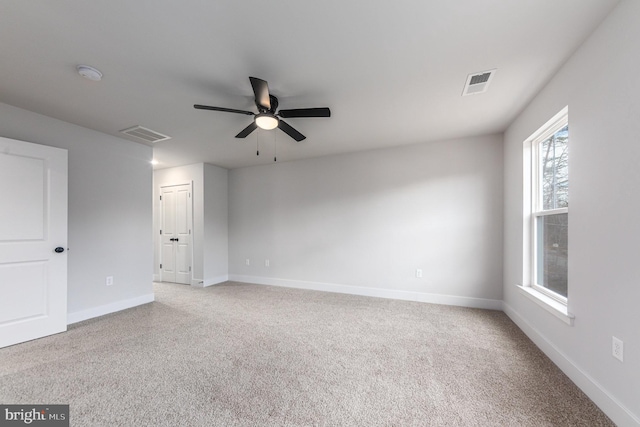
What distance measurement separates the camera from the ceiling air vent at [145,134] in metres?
3.27

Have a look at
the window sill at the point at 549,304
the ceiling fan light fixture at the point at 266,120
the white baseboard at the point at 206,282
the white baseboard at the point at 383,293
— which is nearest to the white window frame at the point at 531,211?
the window sill at the point at 549,304

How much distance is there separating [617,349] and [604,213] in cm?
81

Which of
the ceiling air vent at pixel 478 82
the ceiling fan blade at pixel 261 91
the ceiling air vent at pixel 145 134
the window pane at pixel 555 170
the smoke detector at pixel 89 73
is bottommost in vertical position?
the window pane at pixel 555 170

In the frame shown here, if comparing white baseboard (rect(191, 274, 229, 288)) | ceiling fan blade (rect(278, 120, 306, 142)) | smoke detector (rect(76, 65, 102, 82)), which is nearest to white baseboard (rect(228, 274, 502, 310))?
white baseboard (rect(191, 274, 229, 288))

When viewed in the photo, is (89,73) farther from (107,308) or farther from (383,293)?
(383,293)

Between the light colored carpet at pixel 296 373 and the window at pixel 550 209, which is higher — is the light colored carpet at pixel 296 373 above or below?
below

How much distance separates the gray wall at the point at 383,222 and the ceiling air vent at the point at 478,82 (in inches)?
56.6

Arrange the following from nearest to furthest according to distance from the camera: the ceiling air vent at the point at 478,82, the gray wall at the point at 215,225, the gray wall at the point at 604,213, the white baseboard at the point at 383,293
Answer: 1. the gray wall at the point at 604,213
2. the ceiling air vent at the point at 478,82
3. the white baseboard at the point at 383,293
4. the gray wall at the point at 215,225

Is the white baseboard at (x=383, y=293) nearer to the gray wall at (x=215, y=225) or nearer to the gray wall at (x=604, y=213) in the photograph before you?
the gray wall at (x=215, y=225)

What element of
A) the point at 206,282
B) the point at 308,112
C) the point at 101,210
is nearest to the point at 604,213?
the point at 308,112

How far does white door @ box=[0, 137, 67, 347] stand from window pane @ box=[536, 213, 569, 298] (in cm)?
506

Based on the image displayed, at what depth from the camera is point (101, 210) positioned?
3.42m

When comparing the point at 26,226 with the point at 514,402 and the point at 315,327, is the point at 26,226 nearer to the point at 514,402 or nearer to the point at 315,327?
the point at 315,327

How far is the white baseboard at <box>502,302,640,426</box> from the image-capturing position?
4.73 feet
